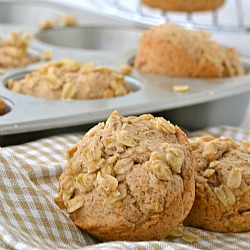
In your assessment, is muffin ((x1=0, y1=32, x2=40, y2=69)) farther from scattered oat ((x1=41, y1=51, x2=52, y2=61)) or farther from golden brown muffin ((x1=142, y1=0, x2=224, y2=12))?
golden brown muffin ((x1=142, y1=0, x2=224, y2=12))

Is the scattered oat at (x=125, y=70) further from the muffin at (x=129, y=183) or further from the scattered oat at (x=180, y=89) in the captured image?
the muffin at (x=129, y=183)

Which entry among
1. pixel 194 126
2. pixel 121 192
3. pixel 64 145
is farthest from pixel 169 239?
pixel 194 126

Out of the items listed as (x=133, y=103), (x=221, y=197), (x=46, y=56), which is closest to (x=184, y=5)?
(x=46, y=56)

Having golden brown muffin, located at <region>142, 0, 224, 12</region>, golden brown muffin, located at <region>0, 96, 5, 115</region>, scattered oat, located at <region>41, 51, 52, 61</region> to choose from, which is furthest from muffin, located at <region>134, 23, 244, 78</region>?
golden brown muffin, located at <region>142, 0, 224, 12</region>

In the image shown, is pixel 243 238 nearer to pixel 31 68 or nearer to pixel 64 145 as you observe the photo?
pixel 64 145

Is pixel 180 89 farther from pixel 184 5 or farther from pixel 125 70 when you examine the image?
pixel 184 5

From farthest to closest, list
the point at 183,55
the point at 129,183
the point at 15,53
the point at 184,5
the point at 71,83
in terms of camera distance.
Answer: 1. the point at 184,5
2. the point at 15,53
3. the point at 183,55
4. the point at 71,83
5. the point at 129,183

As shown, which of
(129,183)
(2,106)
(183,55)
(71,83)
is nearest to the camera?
(129,183)
